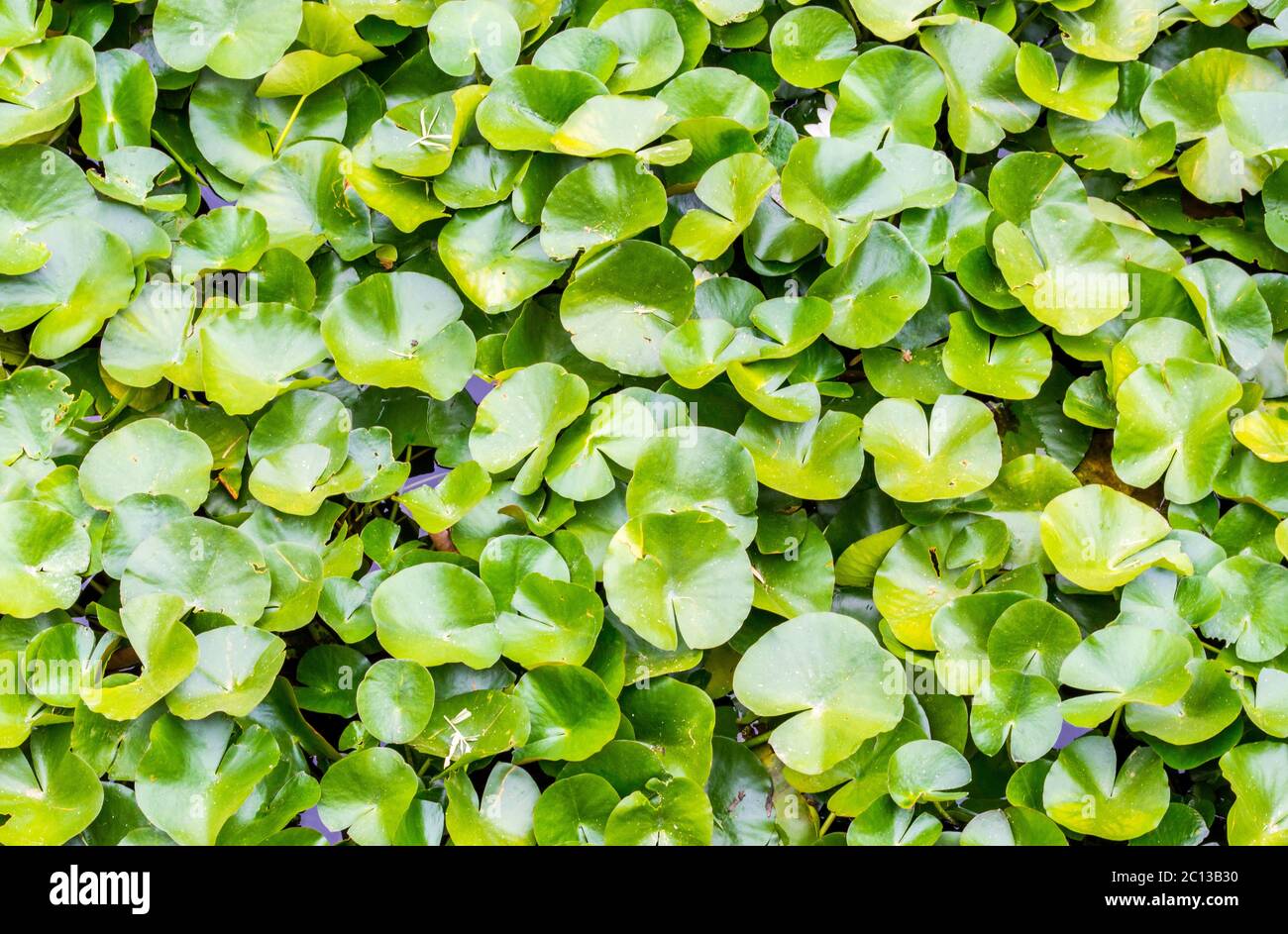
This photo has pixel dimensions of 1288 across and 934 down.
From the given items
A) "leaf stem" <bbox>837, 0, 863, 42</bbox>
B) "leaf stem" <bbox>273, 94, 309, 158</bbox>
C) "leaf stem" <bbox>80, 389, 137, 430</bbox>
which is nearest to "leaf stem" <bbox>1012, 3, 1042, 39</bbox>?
"leaf stem" <bbox>837, 0, 863, 42</bbox>

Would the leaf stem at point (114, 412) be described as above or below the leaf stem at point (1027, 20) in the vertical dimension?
below

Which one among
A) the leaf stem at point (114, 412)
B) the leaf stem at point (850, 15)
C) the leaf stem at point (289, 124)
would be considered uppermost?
the leaf stem at point (850, 15)

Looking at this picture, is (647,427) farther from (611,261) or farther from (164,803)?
(164,803)

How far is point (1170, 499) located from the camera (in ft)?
3.30

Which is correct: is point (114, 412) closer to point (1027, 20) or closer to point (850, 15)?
point (850, 15)

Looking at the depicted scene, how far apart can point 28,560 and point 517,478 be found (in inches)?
19.2

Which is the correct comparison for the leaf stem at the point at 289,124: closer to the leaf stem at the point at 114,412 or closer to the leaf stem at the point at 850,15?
the leaf stem at the point at 114,412

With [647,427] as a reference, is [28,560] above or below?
below

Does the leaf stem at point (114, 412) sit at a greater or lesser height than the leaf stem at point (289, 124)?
lesser

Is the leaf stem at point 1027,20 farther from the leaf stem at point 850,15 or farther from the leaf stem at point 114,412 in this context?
the leaf stem at point 114,412

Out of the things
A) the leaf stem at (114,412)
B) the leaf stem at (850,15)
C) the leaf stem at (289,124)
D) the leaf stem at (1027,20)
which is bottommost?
the leaf stem at (114,412)

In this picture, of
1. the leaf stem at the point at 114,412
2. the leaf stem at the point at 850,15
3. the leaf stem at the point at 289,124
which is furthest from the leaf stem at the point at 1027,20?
the leaf stem at the point at 114,412

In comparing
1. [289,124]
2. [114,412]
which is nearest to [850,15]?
[289,124]
